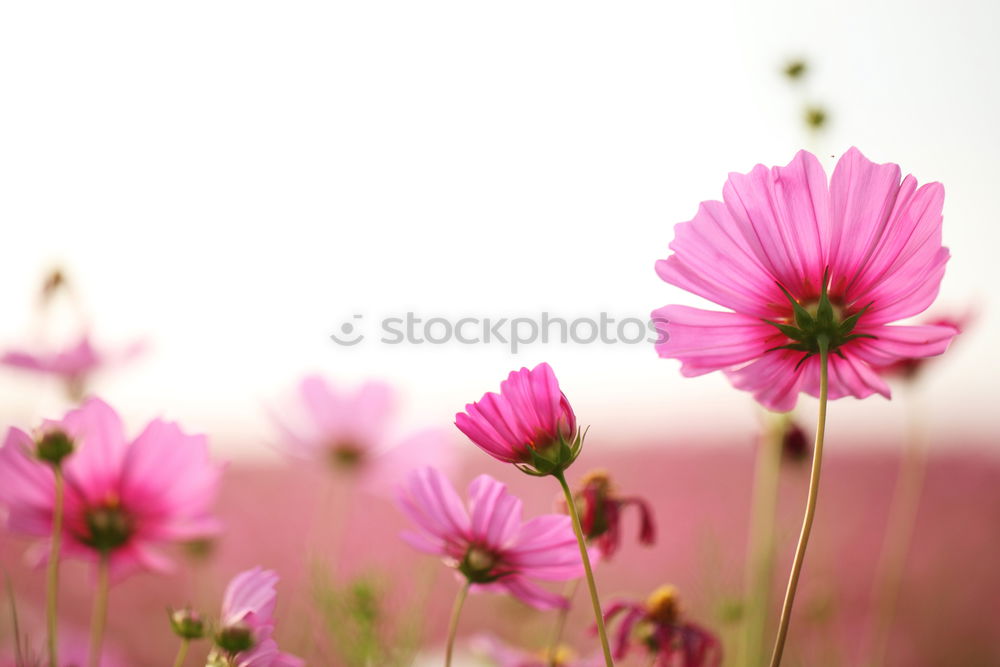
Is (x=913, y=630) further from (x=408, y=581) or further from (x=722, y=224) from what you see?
(x=722, y=224)

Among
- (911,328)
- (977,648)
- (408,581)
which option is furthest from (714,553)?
(977,648)

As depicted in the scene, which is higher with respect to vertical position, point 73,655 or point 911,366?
point 911,366

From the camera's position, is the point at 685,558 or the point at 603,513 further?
the point at 685,558

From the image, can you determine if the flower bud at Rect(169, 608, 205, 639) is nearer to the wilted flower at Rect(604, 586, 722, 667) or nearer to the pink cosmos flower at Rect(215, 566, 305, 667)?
the pink cosmos flower at Rect(215, 566, 305, 667)

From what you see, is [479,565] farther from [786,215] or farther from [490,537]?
[786,215]

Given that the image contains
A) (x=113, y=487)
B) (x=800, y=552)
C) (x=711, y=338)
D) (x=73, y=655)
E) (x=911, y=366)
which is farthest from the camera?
(x=911, y=366)

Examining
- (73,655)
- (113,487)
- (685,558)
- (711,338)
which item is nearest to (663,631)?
(711,338)

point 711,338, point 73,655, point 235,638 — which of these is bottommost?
point 73,655

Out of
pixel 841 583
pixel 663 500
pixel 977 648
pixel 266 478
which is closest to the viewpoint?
pixel 977 648
